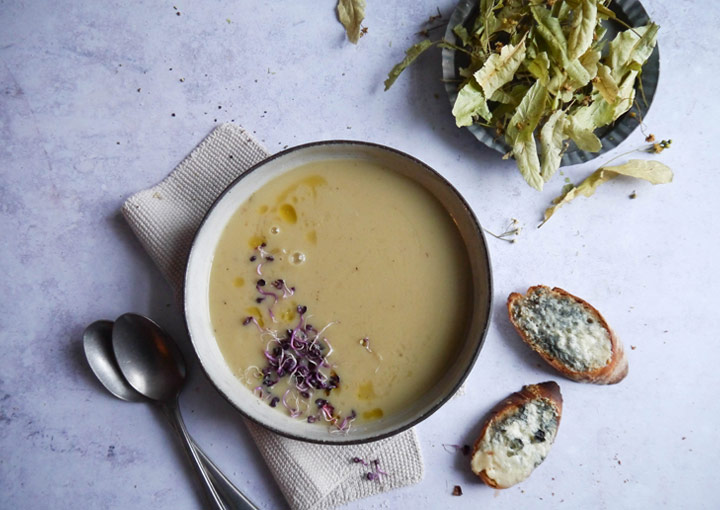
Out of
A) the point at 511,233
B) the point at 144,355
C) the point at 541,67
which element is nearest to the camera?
the point at 541,67

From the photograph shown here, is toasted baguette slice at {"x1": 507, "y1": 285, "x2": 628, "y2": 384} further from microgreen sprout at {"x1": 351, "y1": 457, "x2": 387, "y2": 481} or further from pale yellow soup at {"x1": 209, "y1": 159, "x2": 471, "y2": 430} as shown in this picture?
microgreen sprout at {"x1": 351, "y1": 457, "x2": 387, "y2": 481}

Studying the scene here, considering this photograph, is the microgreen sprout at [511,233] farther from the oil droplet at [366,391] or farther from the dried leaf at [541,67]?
the oil droplet at [366,391]

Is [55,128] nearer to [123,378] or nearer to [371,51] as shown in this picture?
[123,378]

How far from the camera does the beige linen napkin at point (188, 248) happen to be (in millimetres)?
1949

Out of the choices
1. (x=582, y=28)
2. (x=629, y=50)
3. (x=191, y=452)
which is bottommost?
(x=191, y=452)

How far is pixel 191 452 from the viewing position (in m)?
1.98

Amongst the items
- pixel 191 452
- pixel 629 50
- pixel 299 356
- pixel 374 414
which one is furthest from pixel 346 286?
pixel 629 50

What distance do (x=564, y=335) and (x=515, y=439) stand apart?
410 millimetres

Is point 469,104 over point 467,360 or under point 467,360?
over

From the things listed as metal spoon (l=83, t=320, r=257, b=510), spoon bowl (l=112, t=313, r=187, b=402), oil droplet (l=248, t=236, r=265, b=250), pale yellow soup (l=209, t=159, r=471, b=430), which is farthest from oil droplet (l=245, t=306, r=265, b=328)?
metal spoon (l=83, t=320, r=257, b=510)

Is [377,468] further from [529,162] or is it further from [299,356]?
[529,162]

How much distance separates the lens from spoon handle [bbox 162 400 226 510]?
→ 198cm

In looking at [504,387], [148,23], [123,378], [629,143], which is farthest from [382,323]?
[148,23]

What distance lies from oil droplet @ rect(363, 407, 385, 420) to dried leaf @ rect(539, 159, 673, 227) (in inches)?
36.0
